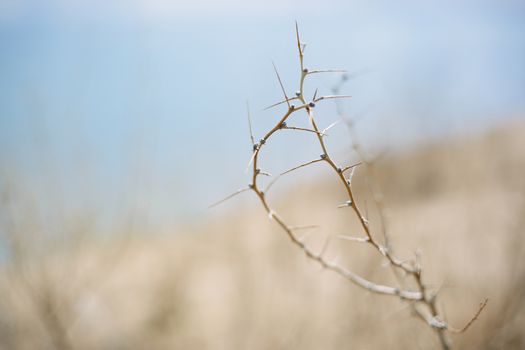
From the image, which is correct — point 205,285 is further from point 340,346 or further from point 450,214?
point 450,214

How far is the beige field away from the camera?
8.24ft

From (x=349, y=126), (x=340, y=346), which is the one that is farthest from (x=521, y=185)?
(x=349, y=126)

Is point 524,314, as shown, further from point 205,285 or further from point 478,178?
point 205,285

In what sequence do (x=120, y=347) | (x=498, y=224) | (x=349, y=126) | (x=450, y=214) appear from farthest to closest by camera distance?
(x=450, y=214) → (x=120, y=347) → (x=498, y=224) → (x=349, y=126)

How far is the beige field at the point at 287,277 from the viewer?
251 cm

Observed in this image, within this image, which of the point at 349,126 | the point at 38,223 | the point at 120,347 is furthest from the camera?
the point at 120,347

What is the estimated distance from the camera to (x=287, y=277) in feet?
12.1

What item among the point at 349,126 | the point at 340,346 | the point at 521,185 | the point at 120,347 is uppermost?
the point at 349,126

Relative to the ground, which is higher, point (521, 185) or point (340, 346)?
point (521, 185)

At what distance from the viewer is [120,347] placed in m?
3.67

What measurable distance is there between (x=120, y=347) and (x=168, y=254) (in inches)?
62.1

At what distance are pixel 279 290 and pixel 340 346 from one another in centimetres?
102

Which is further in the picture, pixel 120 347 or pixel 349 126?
pixel 120 347

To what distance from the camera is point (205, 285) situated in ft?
15.3
